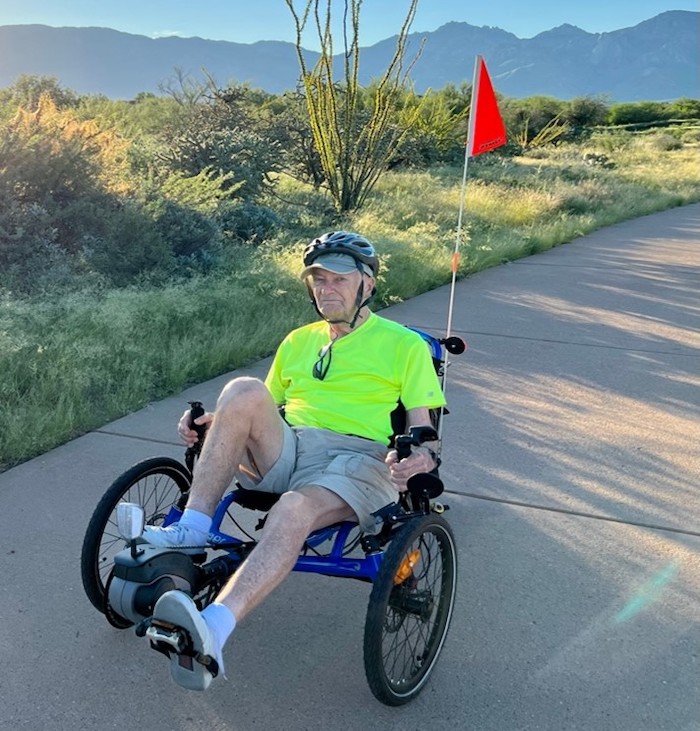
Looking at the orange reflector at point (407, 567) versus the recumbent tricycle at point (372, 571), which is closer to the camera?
the recumbent tricycle at point (372, 571)

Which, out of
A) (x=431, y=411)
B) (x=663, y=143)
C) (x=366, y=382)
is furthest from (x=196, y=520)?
(x=663, y=143)

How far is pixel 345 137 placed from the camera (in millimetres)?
13688

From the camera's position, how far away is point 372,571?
8.38ft

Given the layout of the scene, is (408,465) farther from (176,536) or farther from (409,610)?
(176,536)

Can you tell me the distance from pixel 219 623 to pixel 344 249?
62.7 inches

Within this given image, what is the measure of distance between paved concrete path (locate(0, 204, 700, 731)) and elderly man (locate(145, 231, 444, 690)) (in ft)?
1.44

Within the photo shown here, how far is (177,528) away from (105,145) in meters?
8.23

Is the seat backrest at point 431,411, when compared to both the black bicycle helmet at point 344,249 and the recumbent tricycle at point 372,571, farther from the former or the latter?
the black bicycle helmet at point 344,249

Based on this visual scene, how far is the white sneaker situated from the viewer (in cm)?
248

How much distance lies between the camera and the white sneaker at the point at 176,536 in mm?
2475

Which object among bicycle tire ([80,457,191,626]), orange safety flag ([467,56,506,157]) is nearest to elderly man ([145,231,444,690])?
bicycle tire ([80,457,191,626])

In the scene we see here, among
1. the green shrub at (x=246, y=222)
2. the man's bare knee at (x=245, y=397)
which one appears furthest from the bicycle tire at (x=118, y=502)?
the green shrub at (x=246, y=222)

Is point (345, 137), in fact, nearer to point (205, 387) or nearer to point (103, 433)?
point (205, 387)

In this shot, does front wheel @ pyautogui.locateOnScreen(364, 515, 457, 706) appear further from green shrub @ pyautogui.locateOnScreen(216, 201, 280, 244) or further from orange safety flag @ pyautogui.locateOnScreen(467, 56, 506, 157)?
green shrub @ pyautogui.locateOnScreen(216, 201, 280, 244)
